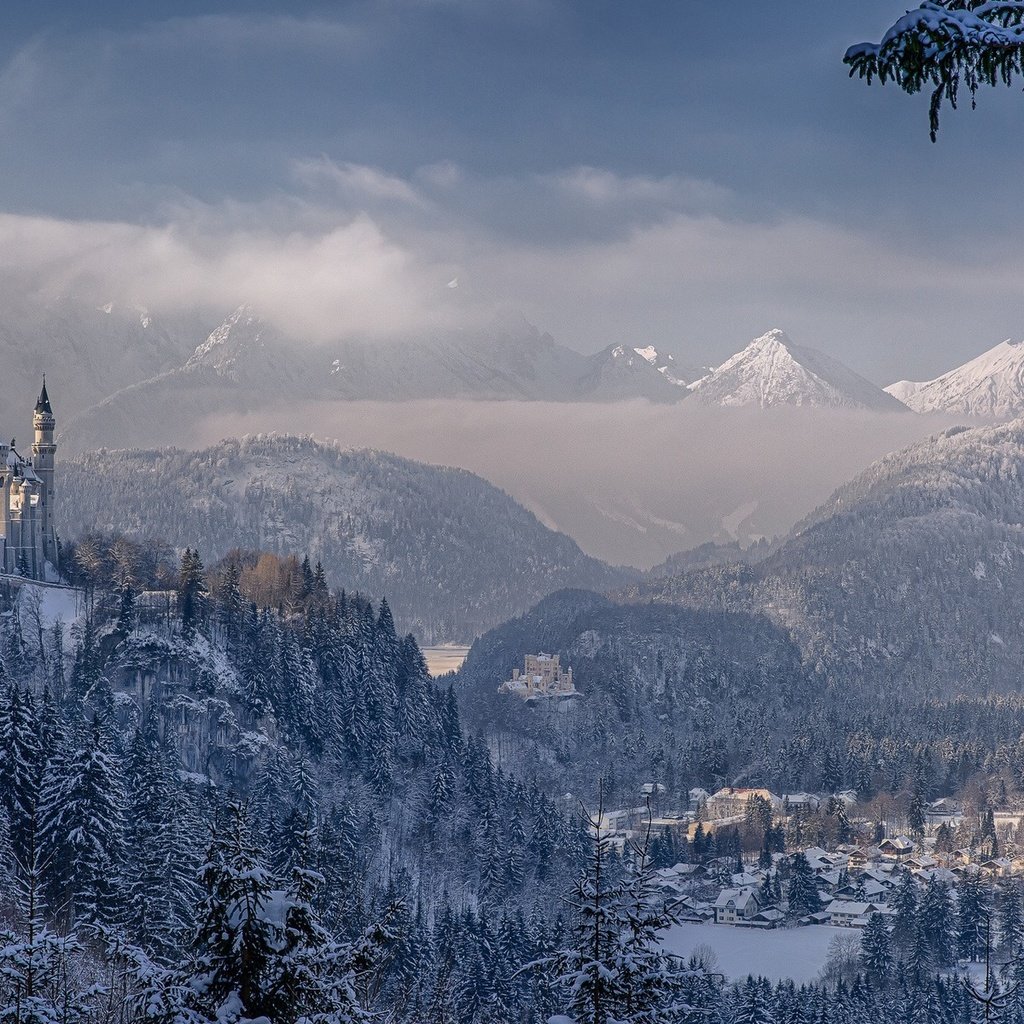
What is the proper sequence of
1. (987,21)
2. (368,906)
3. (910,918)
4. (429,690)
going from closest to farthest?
1. (987,21)
2. (368,906)
3. (910,918)
4. (429,690)

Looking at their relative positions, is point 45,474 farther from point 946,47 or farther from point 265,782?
point 946,47

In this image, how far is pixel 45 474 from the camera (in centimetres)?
15212

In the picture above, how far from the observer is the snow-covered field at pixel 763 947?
13225 centimetres

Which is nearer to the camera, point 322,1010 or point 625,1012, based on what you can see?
point 322,1010

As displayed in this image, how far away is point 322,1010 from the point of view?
24797mm

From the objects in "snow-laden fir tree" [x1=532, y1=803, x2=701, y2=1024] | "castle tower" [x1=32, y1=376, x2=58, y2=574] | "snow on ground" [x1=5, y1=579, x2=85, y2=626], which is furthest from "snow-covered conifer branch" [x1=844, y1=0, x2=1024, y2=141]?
"castle tower" [x1=32, y1=376, x2=58, y2=574]

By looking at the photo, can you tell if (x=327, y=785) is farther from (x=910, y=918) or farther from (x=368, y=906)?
(x=910, y=918)

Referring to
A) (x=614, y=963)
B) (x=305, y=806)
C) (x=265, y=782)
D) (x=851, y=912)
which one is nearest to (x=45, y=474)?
(x=265, y=782)

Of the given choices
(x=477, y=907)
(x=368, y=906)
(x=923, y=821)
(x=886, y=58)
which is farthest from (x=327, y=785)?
(x=886, y=58)

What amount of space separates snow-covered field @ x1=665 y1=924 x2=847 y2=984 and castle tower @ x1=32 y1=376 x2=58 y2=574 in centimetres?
6268

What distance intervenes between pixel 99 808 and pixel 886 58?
248 ft

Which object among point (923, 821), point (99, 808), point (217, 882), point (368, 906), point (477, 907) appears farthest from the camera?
point (923, 821)

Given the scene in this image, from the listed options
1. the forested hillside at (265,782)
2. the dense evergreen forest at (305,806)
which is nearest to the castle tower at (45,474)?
the dense evergreen forest at (305,806)

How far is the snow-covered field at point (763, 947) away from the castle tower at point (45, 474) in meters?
62.7
